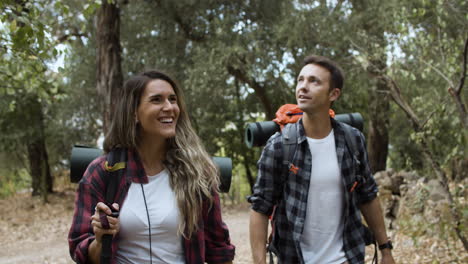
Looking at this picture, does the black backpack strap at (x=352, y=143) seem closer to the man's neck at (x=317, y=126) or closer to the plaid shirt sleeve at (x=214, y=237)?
the man's neck at (x=317, y=126)

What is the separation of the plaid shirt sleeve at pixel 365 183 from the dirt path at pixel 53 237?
137 inches

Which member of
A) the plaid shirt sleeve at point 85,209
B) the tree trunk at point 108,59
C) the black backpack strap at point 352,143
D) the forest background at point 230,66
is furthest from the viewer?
the tree trunk at point 108,59

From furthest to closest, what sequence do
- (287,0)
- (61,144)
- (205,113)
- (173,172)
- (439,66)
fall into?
(61,144) → (205,113) → (287,0) → (439,66) → (173,172)

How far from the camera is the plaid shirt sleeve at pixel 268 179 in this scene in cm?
285

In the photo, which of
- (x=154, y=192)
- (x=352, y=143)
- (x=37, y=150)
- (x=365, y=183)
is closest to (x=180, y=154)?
(x=154, y=192)

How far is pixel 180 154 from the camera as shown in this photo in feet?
8.00

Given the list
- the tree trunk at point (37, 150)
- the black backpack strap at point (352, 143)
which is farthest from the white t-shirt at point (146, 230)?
the tree trunk at point (37, 150)

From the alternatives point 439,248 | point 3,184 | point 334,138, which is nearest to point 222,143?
point 3,184

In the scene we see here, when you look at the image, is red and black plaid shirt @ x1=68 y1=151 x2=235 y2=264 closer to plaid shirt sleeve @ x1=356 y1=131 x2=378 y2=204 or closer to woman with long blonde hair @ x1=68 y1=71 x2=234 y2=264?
woman with long blonde hair @ x1=68 y1=71 x2=234 y2=264

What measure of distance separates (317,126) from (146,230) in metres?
1.35

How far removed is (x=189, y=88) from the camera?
12633 mm

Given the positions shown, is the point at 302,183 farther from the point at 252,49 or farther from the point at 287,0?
the point at 287,0

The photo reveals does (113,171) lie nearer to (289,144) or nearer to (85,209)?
(85,209)

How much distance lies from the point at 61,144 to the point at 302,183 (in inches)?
657
